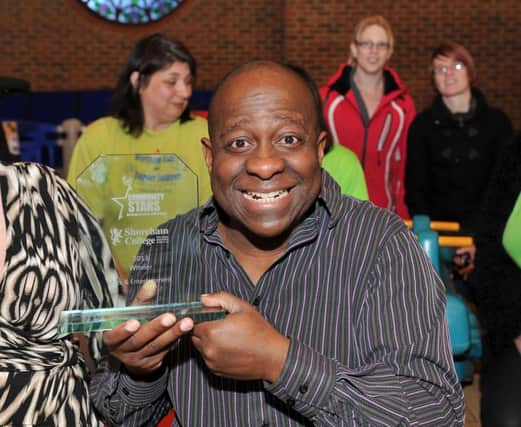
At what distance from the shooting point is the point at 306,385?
3.81 ft

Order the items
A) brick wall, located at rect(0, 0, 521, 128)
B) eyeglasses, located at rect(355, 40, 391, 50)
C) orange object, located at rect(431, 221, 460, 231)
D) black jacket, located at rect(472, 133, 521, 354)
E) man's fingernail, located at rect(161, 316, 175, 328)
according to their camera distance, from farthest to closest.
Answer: brick wall, located at rect(0, 0, 521, 128) → eyeglasses, located at rect(355, 40, 391, 50) → orange object, located at rect(431, 221, 460, 231) → black jacket, located at rect(472, 133, 521, 354) → man's fingernail, located at rect(161, 316, 175, 328)

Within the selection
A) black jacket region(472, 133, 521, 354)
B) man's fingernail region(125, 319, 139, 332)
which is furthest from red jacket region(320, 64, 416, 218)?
man's fingernail region(125, 319, 139, 332)

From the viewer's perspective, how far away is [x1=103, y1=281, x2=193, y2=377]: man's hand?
113 cm

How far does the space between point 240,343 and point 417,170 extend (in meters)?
3.77

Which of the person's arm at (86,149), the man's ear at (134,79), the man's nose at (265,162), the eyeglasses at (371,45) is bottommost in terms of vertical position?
the person's arm at (86,149)

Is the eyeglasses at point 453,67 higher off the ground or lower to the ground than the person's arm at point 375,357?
higher

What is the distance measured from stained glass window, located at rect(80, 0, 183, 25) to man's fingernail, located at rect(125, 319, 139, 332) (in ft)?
34.3

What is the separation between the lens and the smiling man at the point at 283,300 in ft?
3.84

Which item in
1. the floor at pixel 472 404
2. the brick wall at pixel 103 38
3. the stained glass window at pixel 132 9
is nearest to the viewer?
the floor at pixel 472 404

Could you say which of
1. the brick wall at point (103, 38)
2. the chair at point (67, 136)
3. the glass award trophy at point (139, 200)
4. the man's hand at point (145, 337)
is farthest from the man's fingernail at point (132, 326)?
the brick wall at point (103, 38)

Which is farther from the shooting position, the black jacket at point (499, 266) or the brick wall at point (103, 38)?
Result: the brick wall at point (103, 38)

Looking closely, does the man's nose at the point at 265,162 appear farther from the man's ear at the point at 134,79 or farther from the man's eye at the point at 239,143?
the man's ear at the point at 134,79

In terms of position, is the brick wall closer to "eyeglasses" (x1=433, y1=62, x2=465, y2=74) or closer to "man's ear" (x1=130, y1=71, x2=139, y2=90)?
"eyeglasses" (x1=433, y1=62, x2=465, y2=74)

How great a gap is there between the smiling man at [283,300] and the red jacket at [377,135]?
308 centimetres
